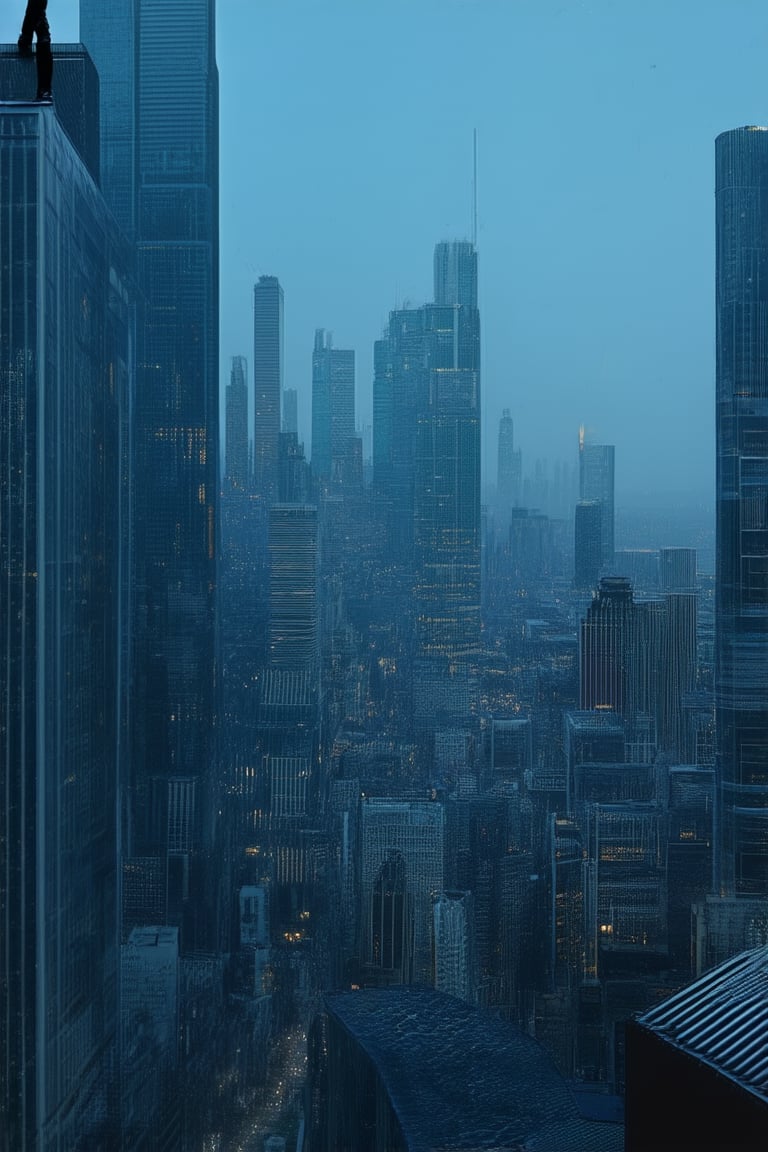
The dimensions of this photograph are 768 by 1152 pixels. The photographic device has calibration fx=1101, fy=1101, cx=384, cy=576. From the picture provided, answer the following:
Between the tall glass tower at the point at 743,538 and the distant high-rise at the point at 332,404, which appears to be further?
the distant high-rise at the point at 332,404

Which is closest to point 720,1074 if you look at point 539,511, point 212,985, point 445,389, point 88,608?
point 88,608

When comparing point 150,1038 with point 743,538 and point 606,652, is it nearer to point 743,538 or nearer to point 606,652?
point 606,652

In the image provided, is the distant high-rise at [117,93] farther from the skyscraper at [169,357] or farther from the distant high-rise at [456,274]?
the distant high-rise at [456,274]

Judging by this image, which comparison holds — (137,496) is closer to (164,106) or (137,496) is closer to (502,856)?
(164,106)

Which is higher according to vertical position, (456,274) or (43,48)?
(456,274)

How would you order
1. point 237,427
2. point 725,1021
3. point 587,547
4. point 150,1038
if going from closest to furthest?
point 725,1021, point 150,1038, point 587,547, point 237,427

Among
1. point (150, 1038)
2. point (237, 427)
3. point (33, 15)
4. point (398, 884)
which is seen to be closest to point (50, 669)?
point (150, 1038)

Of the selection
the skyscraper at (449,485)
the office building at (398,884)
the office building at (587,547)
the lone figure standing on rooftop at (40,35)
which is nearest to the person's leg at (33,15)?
the lone figure standing on rooftop at (40,35)
